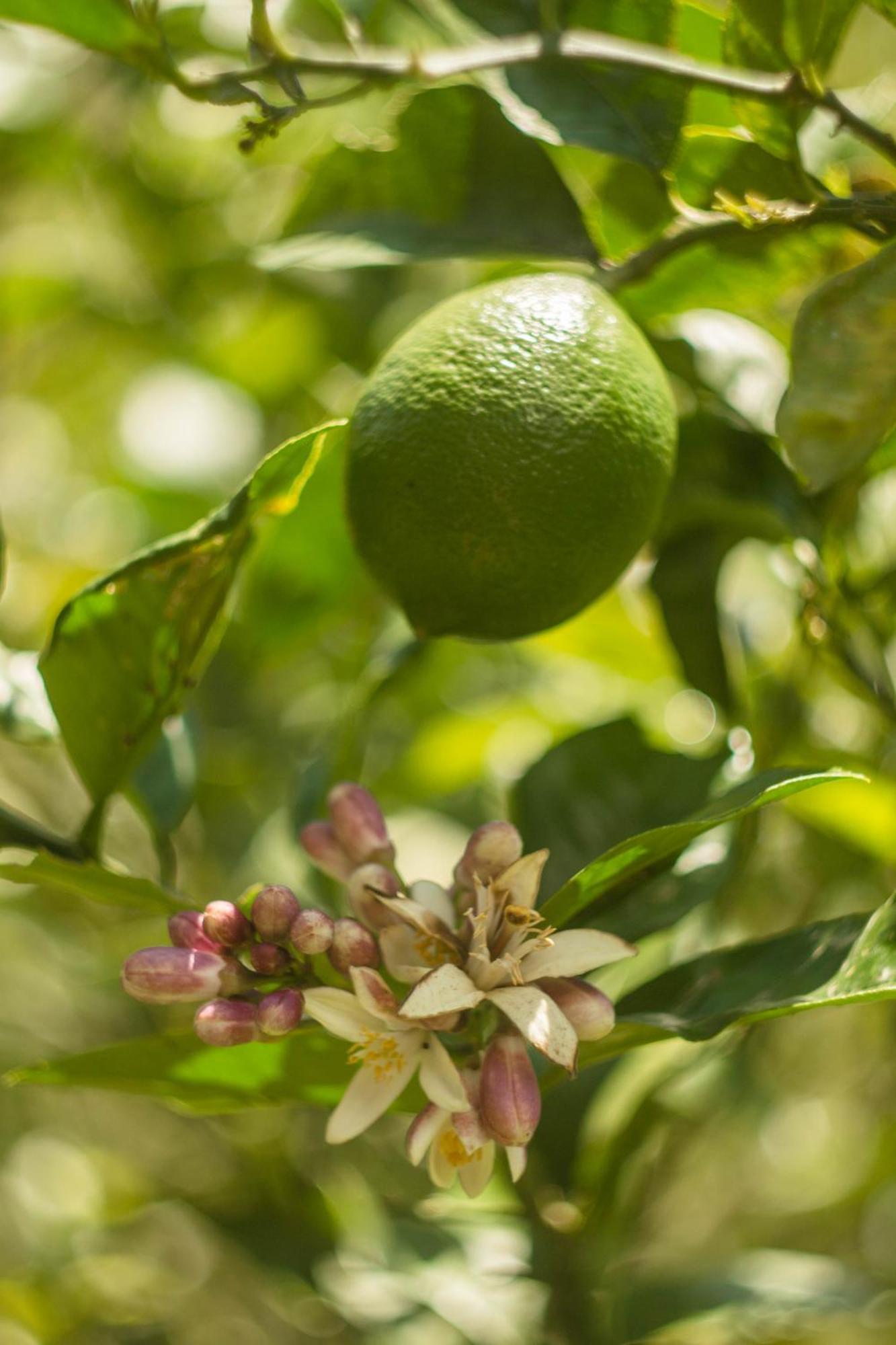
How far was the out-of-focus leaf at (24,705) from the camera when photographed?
0.84 m

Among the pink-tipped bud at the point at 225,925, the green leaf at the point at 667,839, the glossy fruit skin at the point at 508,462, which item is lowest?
the pink-tipped bud at the point at 225,925

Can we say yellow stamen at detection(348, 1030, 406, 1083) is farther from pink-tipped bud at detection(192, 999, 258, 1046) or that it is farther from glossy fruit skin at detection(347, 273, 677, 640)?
glossy fruit skin at detection(347, 273, 677, 640)

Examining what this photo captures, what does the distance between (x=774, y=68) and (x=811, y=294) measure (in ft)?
0.47

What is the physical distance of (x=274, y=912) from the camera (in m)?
0.64

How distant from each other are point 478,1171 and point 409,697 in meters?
0.81

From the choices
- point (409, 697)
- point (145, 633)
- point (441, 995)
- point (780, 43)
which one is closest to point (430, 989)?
point (441, 995)

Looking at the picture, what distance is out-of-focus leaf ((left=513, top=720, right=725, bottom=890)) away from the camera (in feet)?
2.74

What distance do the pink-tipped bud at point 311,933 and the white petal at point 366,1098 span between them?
2.7 inches

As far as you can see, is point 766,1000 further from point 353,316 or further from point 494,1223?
point 353,316

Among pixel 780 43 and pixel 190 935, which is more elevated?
pixel 780 43

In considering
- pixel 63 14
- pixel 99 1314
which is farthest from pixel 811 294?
pixel 99 1314

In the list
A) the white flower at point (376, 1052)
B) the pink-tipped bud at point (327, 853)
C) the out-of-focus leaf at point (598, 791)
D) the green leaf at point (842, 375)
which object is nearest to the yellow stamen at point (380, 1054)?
the white flower at point (376, 1052)

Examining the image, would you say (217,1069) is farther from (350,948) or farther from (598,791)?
(598,791)

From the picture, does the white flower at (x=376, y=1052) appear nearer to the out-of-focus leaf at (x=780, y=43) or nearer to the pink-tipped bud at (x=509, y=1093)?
the pink-tipped bud at (x=509, y=1093)
